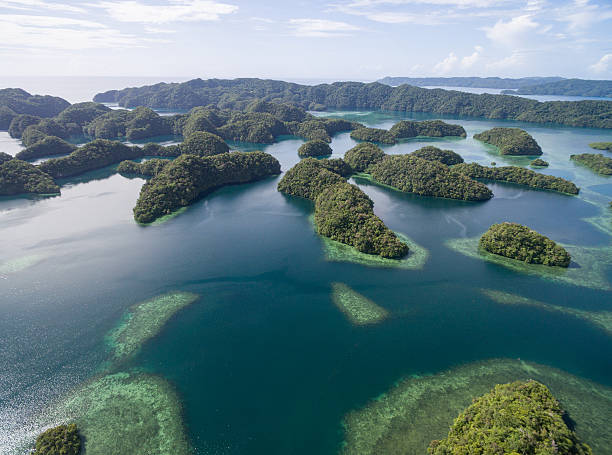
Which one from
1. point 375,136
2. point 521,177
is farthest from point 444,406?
point 375,136

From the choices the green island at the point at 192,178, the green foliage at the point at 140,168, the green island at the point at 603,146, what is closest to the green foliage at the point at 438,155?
the green island at the point at 192,178

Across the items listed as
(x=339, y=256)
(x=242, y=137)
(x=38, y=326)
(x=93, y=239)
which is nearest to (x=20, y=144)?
(x=242, y=137)

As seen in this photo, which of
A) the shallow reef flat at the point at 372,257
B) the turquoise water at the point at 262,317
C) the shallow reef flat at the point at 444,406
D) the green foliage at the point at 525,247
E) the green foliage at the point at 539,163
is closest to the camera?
the shallow reef flat at the point at 444,406

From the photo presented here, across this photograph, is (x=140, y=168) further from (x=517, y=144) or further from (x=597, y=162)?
(x=597, y=162)

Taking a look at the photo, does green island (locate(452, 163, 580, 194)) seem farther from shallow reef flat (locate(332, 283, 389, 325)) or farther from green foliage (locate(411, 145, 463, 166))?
shallow reef flat (locate(332, 283, 389, 325))

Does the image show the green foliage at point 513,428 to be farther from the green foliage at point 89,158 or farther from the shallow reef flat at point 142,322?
the green foliage at point 89,158

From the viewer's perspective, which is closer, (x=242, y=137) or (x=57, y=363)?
(x=57, y=363)

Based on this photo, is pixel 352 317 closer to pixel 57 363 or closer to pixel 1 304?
pixel 57 363
